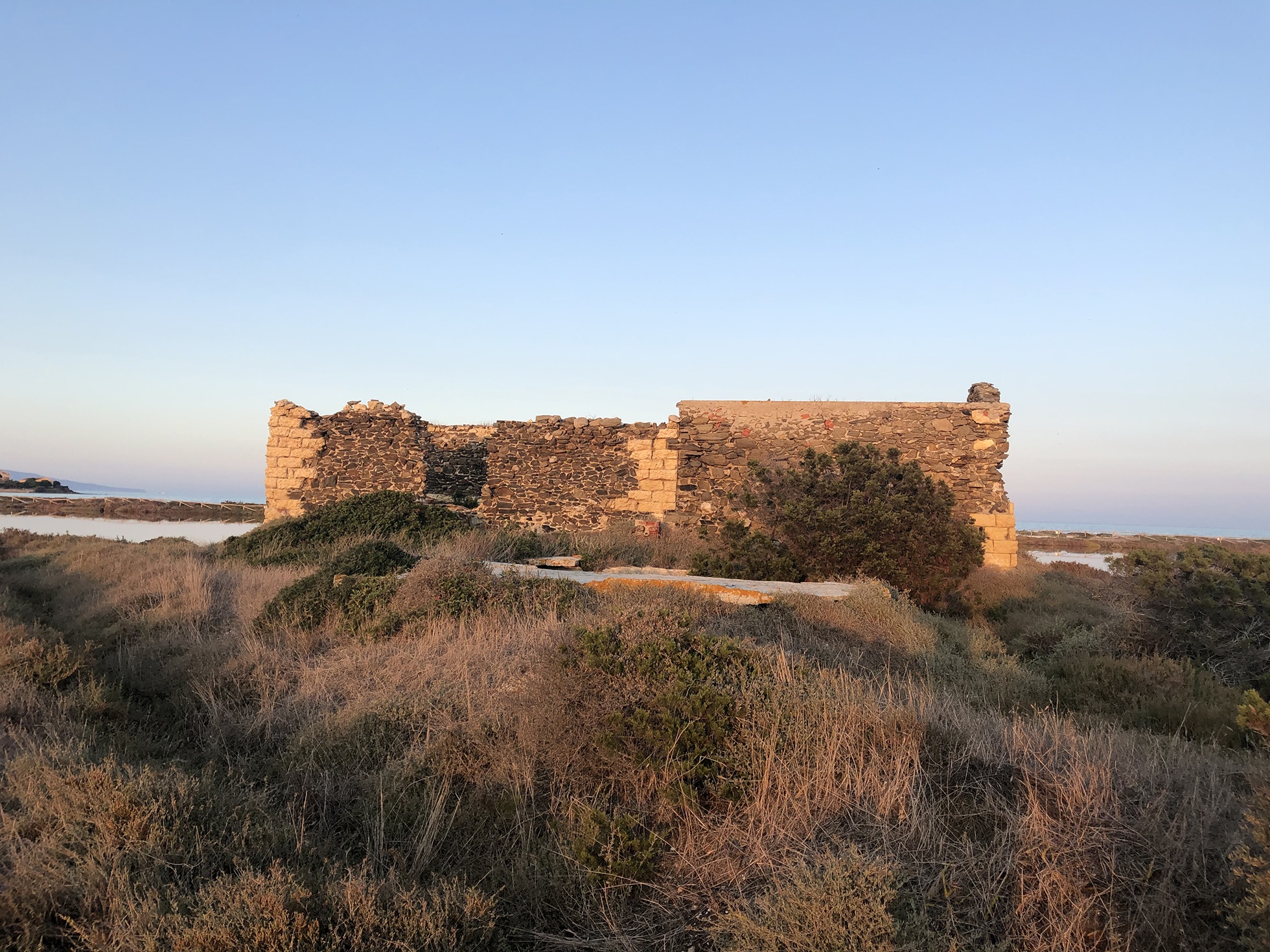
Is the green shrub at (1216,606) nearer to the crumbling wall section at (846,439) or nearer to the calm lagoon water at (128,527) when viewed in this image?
the crumbling wall section at (846,439)

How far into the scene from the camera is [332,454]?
59.3 feet

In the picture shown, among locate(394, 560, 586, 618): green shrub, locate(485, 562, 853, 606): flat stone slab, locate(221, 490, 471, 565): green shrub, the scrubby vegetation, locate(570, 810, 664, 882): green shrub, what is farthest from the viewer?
locate(221, 490, 471, 565): green shrub

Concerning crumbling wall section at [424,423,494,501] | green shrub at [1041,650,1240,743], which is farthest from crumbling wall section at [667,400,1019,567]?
green shrub at [1041,650,1240,743]

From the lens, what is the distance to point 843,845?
304 cm

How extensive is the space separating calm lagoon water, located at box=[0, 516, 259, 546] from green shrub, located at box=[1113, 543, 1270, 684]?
53.7 feet

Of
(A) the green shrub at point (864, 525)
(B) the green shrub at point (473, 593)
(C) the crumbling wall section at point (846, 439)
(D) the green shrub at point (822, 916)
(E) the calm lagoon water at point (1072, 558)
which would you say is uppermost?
(C) the crumbling wall section at point (846, 439)

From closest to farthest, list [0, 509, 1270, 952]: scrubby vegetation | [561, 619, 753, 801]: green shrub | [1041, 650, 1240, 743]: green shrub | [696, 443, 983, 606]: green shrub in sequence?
[0, 509, 1270, 952]: scrubby vegetation
[561, 619, 753, 801]: green shrub
[1041, 650, 1240, 743]: green shrub
[696, 443, 983, 606]: green shrub

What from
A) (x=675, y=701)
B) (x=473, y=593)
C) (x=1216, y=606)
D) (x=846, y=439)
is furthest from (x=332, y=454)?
(x=1216, y=606)

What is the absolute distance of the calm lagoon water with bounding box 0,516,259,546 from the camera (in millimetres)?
17078

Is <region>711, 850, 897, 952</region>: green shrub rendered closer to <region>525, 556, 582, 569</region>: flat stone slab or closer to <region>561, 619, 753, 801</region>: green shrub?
<region>561, 619, 753, 801</region>: green shrub

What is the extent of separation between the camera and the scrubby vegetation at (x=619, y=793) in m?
2.70

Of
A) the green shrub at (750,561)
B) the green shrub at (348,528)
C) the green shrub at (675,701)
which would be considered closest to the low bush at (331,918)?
the green shrub at (675,701)

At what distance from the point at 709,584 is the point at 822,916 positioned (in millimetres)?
5652

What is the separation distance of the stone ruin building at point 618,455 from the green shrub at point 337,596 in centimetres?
658
